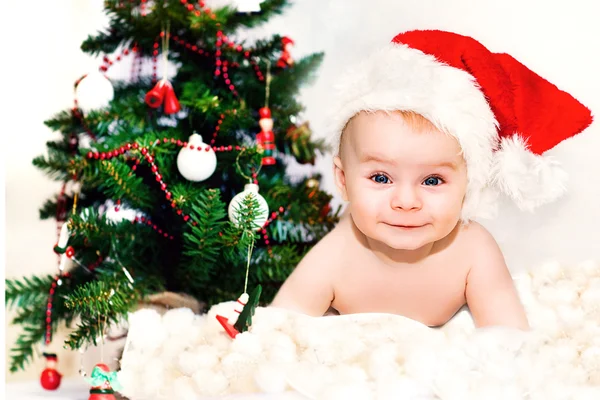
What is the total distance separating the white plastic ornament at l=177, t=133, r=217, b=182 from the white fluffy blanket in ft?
0.93

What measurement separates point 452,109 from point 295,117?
0.48m

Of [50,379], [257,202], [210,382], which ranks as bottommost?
[50,379]

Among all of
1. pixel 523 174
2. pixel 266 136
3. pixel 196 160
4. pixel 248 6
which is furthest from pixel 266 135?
pixel 523 174

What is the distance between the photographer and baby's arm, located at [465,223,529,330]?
1.05m

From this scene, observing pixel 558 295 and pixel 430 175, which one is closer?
pixel 430 175

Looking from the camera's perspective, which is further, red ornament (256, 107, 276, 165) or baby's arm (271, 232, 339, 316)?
red ornament (256, 107, 276, 165)

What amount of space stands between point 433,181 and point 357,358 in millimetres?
Result: 290

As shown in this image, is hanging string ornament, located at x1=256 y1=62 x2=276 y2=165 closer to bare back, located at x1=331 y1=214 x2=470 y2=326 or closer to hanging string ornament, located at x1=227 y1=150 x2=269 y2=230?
hanging string ornament, located at x1=227 y1=150 x2=269 y2=230

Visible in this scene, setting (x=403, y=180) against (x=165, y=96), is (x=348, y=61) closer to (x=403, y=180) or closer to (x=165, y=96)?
(x=165, y=96)

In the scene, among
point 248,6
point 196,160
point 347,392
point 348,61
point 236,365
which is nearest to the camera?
point 347,392

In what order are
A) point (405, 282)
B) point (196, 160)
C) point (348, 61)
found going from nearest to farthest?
point (405, 282)
point (196, 160)
point (348, 61)

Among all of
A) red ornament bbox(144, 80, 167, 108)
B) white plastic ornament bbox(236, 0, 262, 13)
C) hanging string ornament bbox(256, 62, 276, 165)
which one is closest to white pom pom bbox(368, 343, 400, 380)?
hanging string ornament bbox(256, 62, 276, 165)

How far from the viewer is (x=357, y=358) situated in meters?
0.85

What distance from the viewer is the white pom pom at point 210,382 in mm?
843
